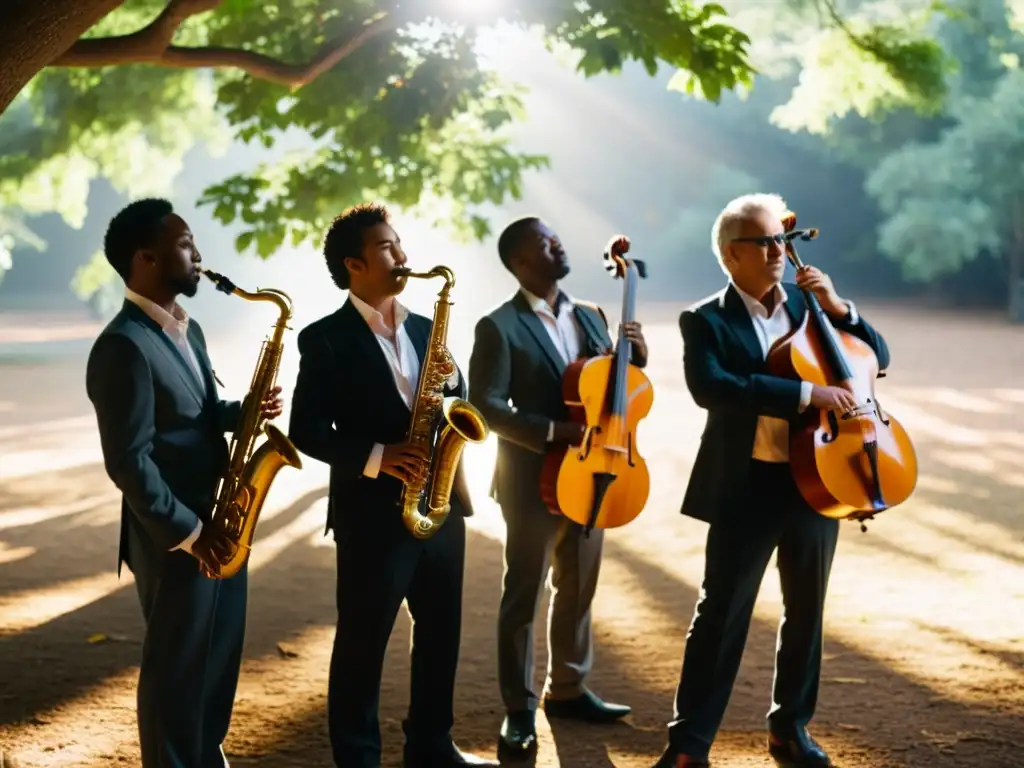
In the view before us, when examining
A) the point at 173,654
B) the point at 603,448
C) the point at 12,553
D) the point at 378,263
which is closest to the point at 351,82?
the point at 12,553

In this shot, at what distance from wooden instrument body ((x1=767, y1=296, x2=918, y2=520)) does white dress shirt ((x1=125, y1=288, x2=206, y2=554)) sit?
2.09m

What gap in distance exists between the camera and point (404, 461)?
13.3ft

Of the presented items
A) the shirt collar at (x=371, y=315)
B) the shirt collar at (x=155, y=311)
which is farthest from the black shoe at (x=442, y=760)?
the shirt collar at (x=155, y=311)

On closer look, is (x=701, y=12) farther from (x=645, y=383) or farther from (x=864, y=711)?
(x=864, y=711)

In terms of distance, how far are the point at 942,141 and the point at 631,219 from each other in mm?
13133

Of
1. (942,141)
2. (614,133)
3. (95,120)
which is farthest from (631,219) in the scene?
(95,120)

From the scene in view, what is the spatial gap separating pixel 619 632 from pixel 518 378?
2.47m

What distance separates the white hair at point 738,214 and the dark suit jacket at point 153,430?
1.96 meters

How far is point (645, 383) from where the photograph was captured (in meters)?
4.76

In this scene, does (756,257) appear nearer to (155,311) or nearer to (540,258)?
(540,258)

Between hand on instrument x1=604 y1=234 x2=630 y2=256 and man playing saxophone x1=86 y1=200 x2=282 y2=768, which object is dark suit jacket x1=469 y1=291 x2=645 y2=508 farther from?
man playing saxophone x1=86 y1=200 x2=282 y2=768

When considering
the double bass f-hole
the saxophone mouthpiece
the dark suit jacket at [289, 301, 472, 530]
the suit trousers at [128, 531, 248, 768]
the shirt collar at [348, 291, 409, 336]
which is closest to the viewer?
the suit trousers at [128, 531, 248, 768]

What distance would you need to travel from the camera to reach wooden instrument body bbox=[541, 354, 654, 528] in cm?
462

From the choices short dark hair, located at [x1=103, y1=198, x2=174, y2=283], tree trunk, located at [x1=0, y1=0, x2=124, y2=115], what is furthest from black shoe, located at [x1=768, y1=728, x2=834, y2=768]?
tree trunk, located at [x1=0, y1=0, x2=124, y2=115]
